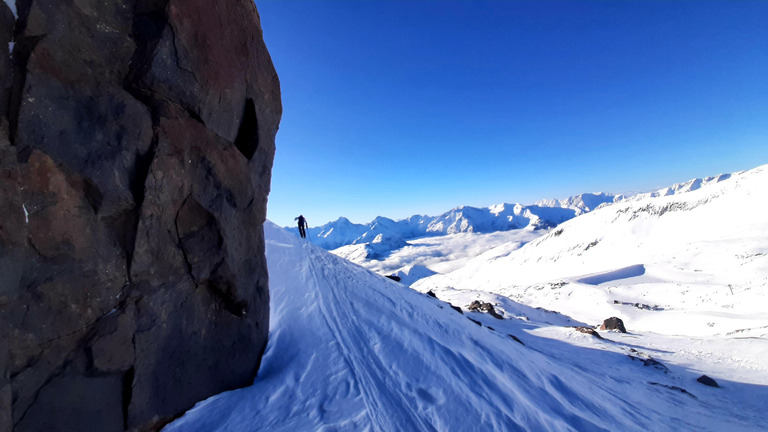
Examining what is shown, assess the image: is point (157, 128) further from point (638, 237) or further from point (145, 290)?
point (638, 237)

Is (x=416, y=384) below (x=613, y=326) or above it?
above

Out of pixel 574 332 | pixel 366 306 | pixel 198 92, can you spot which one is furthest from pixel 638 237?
pixel 198 92

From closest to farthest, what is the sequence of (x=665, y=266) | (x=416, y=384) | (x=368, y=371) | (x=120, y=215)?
(x=120, y=215), (x=416, y=384), (x=368, y=371), (x=665, y=266)

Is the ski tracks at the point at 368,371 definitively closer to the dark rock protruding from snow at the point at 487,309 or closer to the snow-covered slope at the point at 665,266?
the dark rock protruding from snow at the point at 487,309

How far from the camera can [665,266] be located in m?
64.2

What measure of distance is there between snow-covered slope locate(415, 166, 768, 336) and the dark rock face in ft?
119

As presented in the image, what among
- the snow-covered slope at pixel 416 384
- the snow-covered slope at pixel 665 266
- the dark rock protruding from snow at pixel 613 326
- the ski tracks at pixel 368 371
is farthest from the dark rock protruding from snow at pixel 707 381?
the snow-covered slope at pixel 665 266

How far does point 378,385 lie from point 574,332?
731 inches

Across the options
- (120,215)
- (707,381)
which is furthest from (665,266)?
(120,215)

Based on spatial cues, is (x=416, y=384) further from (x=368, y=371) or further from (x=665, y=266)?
(x=665, y=266)

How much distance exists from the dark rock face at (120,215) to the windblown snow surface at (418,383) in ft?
3.92

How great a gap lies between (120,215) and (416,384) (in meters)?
6.43

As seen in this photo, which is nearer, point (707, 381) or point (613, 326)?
point (707, 381)

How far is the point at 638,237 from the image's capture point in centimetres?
9869
